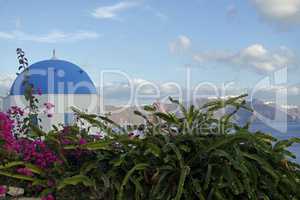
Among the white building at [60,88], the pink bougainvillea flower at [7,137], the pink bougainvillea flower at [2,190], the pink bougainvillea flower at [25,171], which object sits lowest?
the pink bougainvillea flower at [2,190]

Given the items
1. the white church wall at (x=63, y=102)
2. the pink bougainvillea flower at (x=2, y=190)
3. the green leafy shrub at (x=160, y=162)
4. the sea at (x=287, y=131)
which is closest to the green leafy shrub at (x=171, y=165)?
the green leafy shrub at (x=160, y=162)

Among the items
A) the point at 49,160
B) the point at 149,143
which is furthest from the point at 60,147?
the point at 149,143

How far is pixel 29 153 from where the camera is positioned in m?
3.79

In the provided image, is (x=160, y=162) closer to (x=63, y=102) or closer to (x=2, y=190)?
(x=2, y=190)

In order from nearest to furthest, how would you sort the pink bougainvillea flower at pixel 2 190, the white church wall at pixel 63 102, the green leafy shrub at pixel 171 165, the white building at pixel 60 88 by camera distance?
the green leafy shrub at pixel 171 165
the pink bougainvillea flower at pixel 2 190
the white church wall at pixel 63 102
the white building at pixel 60 88

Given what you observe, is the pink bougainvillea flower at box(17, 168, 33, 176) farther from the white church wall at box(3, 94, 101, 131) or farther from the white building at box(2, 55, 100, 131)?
the white building at box(2, 55, 100, 131)

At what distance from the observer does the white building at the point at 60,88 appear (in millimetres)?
13164

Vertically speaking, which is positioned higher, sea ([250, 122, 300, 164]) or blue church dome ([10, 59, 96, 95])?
blue church dome ([10, 59, 96, 95])

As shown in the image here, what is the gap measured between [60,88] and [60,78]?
779 millimetres

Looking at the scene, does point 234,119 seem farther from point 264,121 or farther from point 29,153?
point 29,153

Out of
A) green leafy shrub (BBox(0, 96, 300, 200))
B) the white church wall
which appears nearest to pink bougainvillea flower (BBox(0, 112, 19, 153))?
green leafy shrub (BBox(0, 96, 300, 200))

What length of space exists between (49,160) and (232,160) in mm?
1595

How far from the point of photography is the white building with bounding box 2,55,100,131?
518 inches

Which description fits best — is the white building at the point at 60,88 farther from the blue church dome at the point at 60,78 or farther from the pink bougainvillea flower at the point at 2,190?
the pink bougainvillea flower at the point at 2,190
